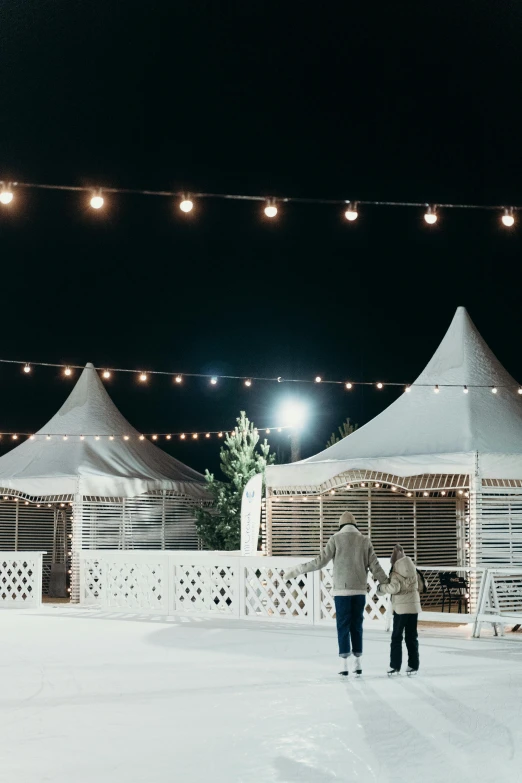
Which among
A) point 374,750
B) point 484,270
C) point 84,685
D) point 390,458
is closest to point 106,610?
point 390,458

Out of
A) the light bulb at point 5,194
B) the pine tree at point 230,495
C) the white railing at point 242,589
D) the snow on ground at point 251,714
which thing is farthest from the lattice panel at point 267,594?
the light bulb at point 5,194

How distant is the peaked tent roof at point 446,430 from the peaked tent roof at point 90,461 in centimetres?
440

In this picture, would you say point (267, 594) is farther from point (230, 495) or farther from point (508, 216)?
point (508, 216)

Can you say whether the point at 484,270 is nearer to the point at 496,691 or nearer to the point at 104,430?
the point at 104,430

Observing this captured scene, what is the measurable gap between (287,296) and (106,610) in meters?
13.5

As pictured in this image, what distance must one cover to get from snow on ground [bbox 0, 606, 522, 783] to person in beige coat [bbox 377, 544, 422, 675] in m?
0.19

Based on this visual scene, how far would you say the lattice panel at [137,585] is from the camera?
15.5 meters

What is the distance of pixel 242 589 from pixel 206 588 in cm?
75

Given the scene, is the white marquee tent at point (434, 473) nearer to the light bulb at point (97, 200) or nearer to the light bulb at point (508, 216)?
the light bulb at point (508, 216)

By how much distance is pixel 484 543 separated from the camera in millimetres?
13875

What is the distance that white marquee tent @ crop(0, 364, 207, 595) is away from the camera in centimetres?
1900

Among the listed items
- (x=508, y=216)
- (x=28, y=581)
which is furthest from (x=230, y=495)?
(x=508, y=216)

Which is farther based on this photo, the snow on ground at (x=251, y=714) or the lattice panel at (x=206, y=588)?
the lattice panel at (x=206, y=588)

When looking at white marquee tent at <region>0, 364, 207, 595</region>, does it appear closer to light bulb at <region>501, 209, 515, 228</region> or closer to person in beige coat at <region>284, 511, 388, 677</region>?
person in beige coat at <region>284, 511, 388, 677</region>
